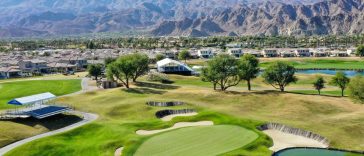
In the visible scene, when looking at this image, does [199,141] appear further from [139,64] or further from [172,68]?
[172,68]

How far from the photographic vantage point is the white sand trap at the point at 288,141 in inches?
2457

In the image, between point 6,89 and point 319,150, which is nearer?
point 319,150

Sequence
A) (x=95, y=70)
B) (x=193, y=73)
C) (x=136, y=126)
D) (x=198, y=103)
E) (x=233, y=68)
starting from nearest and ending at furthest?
1. (x=136, y=126)
2. (x=198, y=103)
3. (x=233, y=68)
4. (x=95, y=70)
5. (x=193, y=73)

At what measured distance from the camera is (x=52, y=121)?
73.0m

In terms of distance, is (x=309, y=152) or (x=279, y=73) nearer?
(x=309, y=152)

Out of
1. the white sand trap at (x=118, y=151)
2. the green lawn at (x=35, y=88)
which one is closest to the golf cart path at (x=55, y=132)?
the white sand trap at (x=118, y=151)

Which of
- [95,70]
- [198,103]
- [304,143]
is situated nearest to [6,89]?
[95,70]

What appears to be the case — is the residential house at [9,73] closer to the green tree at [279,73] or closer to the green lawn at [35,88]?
the green lawn at [35,88]

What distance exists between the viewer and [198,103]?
8875cm

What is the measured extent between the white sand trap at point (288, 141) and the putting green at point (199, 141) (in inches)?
134

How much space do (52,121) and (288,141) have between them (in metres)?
38.7

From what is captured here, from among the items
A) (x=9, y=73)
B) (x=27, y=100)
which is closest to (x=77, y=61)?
(x=9, y=73)

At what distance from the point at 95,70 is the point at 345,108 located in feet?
258

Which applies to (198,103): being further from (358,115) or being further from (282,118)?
(358,115)
